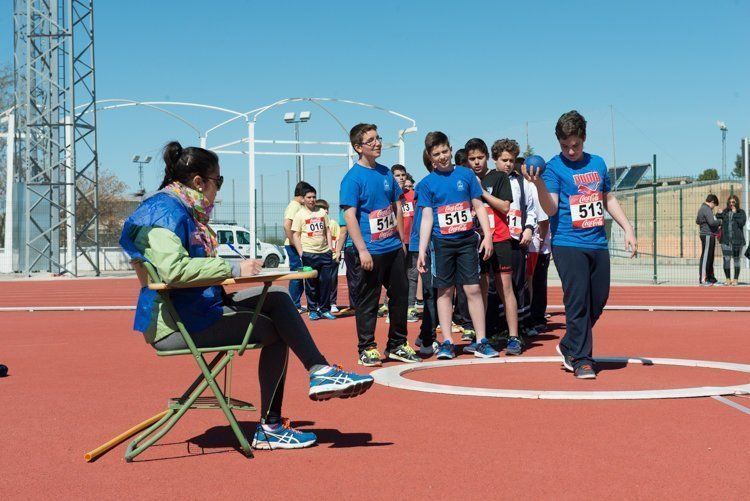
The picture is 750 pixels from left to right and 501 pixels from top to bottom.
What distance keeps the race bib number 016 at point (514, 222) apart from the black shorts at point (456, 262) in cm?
81

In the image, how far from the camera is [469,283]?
8852 millimetres

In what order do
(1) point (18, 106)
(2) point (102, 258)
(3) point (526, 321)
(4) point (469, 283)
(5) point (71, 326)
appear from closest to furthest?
(4) point (469, 283)
(3) point (526, 321)
(5) point (71, 326)
(1) point (18, 106)
(2) point (102, 258)

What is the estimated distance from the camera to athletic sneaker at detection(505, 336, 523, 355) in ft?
30.1

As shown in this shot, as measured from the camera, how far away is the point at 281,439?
5.18 metres

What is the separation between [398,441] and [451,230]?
12.6 feet

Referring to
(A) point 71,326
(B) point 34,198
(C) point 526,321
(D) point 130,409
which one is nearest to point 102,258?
(B) point 34,198

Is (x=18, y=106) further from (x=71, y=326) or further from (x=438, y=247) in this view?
(x=438, y=247)

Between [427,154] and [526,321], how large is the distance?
2.79 m

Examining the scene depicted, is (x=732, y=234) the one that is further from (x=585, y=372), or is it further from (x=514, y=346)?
(x=585, y=372)

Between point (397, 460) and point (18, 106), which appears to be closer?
point (397, 460)

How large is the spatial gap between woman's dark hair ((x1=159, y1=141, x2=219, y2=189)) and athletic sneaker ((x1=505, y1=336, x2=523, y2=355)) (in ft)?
15.4

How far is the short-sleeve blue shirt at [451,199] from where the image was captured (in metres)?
8.82

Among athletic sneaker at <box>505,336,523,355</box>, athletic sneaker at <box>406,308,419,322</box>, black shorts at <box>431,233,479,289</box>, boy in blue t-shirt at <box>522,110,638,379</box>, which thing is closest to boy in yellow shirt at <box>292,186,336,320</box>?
athletic sneaker at <box>406,308,419,322</box>

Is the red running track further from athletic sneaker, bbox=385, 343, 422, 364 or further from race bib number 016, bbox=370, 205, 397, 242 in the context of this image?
race bib number 016, bbox=370, 205, 397, 242
